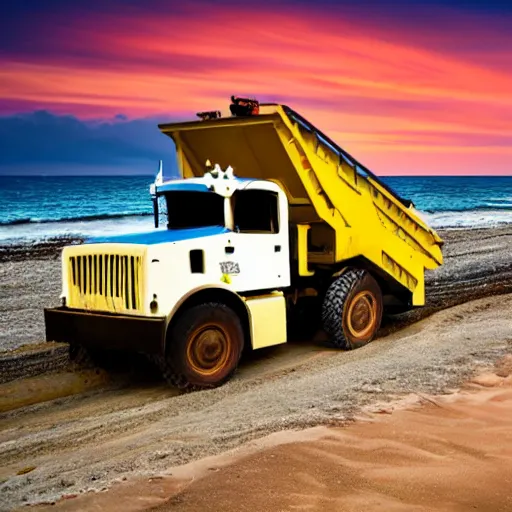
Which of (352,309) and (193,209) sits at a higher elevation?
(193,209)

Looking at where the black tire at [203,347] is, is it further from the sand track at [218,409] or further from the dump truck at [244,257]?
the sand track at [218,409]

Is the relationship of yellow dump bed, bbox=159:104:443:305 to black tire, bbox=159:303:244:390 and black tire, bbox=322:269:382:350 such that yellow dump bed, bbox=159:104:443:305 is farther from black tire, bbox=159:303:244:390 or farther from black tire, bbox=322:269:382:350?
black tire, bbox=159:303:244:390

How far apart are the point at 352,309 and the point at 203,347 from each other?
104 inches

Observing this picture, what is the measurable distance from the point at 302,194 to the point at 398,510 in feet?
18.3

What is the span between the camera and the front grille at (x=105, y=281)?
7.73 meters

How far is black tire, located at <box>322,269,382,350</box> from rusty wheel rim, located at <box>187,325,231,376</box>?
198 centimetres

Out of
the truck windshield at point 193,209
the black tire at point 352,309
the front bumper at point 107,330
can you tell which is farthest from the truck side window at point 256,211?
the front bumper at point 107,330

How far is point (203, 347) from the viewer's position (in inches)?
318

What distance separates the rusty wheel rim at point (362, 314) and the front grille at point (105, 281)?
3.31 meters

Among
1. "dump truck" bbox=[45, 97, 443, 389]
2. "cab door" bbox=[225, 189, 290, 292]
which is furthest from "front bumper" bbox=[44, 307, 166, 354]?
"cab door" bbox=[225, 189, 290, 292]

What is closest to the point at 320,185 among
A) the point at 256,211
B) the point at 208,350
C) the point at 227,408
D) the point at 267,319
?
the point at 256,211

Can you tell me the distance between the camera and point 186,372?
7906mm

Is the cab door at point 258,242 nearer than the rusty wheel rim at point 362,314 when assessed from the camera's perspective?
Yes

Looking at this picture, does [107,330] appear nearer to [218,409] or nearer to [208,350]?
[208,350]
